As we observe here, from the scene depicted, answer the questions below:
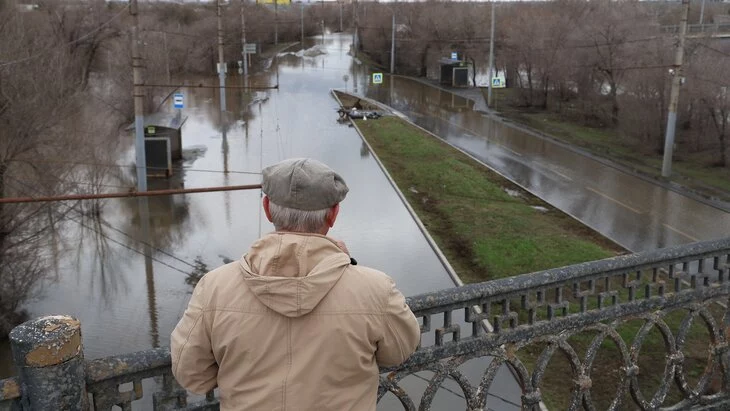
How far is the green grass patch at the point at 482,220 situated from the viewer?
15.9 meters

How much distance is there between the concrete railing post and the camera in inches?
86.4

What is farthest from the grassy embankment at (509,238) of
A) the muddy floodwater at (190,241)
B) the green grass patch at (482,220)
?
the muddy floodwater at (190,241)

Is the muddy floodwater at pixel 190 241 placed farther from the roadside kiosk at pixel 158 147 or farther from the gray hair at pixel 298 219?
the gray hair at pixel 298 219

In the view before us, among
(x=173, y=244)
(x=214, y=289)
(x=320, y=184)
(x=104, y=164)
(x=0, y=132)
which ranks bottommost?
(x=173, y=244)

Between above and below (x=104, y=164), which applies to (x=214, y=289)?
above

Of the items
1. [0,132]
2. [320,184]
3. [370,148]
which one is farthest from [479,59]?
[320,184]

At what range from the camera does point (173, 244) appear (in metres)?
17.1

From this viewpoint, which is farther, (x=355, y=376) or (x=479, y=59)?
(x=479, y=59)

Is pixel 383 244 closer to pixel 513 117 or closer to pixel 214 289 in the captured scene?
pixel 214 289

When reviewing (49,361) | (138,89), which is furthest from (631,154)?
(49,361)

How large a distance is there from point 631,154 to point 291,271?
2997cm

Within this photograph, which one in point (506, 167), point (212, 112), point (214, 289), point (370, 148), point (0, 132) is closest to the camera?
point (214, 289)

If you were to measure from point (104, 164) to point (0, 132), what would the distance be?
574 cm

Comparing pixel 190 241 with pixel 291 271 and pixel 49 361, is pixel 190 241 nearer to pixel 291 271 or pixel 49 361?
pixel 49 361
